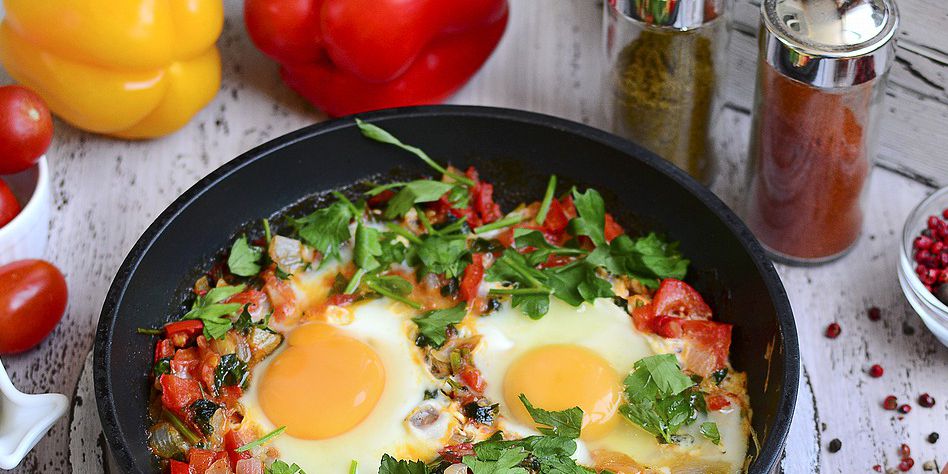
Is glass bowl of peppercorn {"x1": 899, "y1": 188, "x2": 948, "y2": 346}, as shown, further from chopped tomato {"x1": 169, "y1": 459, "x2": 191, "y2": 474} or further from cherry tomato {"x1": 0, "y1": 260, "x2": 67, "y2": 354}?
cherry tomato {"x1": 0, "y1": 260, "x2": 67, "y2": 354}

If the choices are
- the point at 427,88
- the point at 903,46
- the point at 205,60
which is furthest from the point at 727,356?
A: the point at 205,60

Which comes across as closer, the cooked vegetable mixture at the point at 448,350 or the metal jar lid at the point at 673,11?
the cooked vegetable mixture at the point at 448,350

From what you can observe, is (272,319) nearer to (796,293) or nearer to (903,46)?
(796,293)

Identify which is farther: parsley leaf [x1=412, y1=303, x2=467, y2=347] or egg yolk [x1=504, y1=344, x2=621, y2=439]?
parsley leaf [x1=412, y1=303, x2=467, y2=347]

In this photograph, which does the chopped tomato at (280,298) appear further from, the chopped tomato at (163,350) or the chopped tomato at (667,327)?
the chopped tomato at (667,327)

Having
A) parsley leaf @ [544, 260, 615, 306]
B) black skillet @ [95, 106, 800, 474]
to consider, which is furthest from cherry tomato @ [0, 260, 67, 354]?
parsley leaf @ [544, 260, 615, 306]

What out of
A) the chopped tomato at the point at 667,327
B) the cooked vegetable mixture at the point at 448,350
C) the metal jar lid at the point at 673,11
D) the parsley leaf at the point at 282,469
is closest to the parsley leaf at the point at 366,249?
the cooked vegetable mixture at the point at 448,350

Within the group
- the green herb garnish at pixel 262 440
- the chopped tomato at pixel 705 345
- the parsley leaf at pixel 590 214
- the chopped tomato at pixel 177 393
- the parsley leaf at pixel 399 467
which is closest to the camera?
the parsley leaf at pixel 399 467
